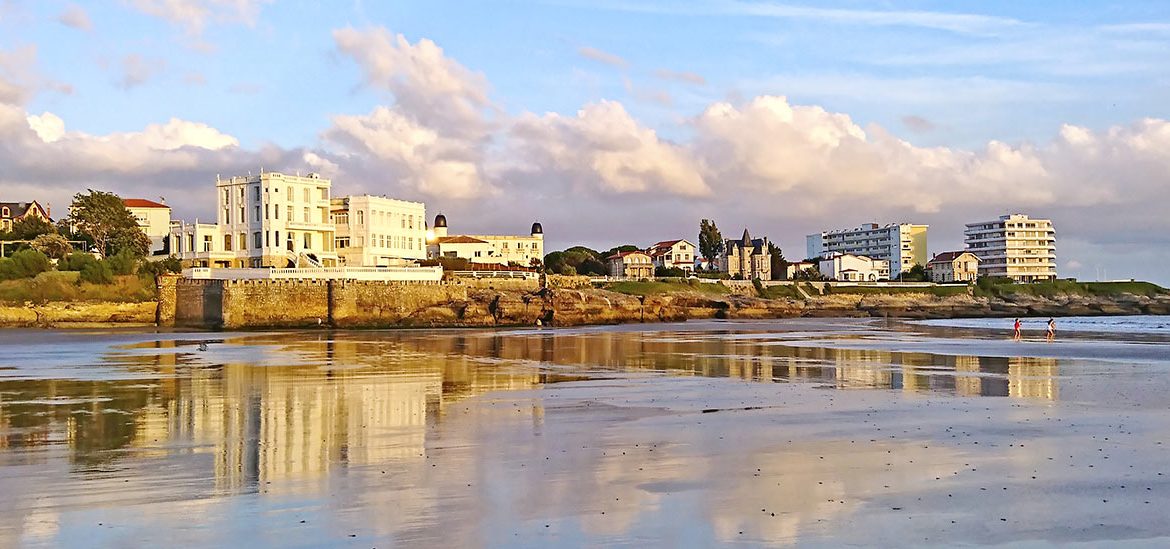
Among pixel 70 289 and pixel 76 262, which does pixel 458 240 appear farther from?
pixel 70 289

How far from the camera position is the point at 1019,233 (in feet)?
590

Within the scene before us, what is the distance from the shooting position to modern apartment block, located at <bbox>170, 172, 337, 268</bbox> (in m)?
75.8

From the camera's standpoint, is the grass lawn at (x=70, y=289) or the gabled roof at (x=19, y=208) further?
the gabled roof at (x=19, y=208)

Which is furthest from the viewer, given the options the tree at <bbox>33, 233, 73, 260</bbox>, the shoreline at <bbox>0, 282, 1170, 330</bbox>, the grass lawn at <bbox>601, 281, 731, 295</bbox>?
the grass lawn at <bbox>601, 281, 731, 295</bbox>

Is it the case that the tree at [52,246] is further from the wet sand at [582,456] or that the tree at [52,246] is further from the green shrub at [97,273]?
the wet sand at [582,456]

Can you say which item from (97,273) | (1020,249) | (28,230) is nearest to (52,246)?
(97,273)

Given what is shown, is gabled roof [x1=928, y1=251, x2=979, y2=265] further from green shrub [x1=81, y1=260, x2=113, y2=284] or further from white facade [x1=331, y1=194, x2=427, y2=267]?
green shrub [x1=81, y1=260, x2=113, y2=284]

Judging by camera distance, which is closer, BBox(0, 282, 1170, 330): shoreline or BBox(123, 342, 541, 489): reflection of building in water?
BBox(123, 342, 541, 489): reflection of building in water

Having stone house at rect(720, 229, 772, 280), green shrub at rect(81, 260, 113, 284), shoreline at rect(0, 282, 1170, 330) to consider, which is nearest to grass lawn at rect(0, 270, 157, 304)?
green shrub at rect(81, 260, 113, 284)

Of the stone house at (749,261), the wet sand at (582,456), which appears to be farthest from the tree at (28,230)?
the stone house at (749,261)

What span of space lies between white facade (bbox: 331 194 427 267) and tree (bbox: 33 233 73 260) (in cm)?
2137

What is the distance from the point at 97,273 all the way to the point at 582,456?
62727mm

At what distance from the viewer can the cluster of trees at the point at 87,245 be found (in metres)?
66.1

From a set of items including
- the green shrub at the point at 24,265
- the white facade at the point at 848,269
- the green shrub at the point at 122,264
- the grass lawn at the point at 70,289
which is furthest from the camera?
the white facade at the point at 848,269
